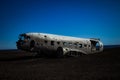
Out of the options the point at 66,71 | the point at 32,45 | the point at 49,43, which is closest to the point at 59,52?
the point at 49,43

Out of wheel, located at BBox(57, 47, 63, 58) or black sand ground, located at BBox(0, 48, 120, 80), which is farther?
wheel, located at BBox(57, 47, 63, 58)

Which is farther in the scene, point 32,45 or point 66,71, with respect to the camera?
point 32,45

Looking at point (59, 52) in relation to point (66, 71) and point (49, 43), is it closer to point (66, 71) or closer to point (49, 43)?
point (49, 43)

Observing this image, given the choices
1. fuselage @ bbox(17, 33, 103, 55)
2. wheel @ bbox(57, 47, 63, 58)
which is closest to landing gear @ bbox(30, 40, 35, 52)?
fuselage @ bbox(17, 33, 103, 55)

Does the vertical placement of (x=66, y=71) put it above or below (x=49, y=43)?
below

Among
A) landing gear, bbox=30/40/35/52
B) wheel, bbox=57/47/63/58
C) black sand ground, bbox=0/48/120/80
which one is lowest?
black sand ground, bbox=0/48/120/80

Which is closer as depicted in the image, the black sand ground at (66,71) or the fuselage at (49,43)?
the black sand ground at (66,71)

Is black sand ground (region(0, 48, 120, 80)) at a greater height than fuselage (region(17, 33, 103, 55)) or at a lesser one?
lesser

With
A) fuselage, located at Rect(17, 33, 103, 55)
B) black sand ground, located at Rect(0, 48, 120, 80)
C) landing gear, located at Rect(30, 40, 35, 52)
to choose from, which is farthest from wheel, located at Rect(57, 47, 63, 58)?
black sand ground, located at Rect(0, 48, 120, 80)

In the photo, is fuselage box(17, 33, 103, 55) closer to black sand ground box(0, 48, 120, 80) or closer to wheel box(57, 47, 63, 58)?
wheel box(57, 47, 63, 58)

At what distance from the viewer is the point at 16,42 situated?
98.7ft

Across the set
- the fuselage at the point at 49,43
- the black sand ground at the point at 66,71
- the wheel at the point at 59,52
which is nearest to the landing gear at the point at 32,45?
the fuselage at the point at 49,43

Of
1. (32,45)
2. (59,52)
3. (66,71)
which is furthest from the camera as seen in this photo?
(59,52)

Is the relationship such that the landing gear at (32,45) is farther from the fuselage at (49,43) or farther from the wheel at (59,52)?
the wheel at (59,52)
